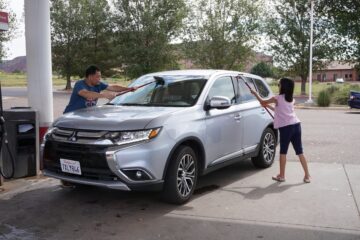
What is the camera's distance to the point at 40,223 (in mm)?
5141

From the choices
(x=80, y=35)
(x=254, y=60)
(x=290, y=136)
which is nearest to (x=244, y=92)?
(x=290, y=136)

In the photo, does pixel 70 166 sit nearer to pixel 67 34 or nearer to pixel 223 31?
pixel 223 31

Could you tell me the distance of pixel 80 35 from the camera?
1697 inches

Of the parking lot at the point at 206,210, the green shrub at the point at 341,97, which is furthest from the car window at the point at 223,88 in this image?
the green shrub at the point at 341,97

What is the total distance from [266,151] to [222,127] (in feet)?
5.96

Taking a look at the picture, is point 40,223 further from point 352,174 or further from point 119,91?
point 352,174

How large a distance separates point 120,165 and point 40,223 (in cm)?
115

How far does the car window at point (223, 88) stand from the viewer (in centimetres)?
657

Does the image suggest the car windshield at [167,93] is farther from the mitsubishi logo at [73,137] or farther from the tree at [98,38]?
the tree at [98,38]

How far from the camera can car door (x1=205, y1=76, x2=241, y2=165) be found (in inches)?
245

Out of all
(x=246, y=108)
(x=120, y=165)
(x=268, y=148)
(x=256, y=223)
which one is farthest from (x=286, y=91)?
(x=120, y=165)

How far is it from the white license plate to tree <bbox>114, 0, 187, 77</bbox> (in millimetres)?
33465

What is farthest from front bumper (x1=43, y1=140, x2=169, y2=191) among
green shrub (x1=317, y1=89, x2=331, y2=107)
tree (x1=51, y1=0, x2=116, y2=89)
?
tree (x1=51, y1=0, x2=116, y2=89)

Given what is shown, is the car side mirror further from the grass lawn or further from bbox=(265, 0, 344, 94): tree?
bbox=(265, 0, 344, 94): tree
